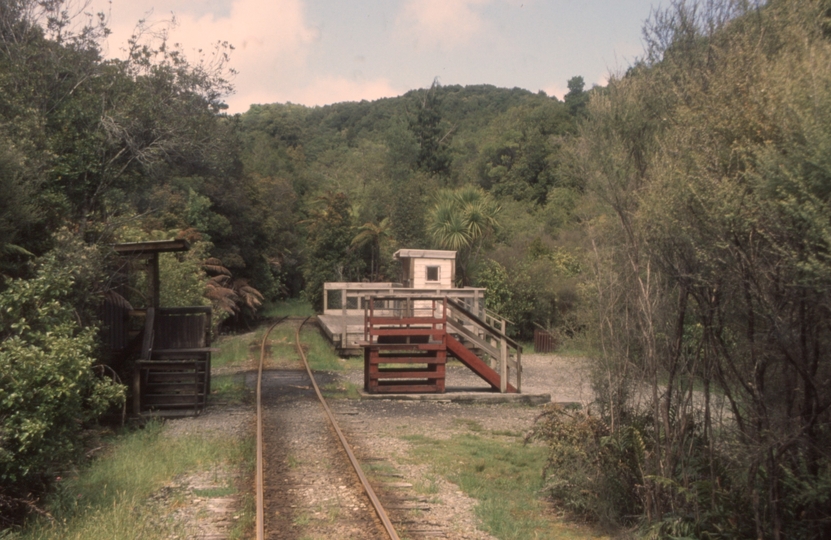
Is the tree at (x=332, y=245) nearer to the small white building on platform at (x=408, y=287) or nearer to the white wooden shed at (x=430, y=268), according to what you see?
the small white building on platform at (x=408, y=287)

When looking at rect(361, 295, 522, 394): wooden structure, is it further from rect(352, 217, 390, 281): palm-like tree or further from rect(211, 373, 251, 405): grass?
rect(352, 217, 390, 281): palm-like tree

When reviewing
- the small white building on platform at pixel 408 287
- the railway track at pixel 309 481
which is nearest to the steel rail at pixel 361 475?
the railway track at pixel 309 481

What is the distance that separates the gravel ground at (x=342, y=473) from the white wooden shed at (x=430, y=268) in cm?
1152

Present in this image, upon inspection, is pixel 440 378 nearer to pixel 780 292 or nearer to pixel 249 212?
pixel 780 292

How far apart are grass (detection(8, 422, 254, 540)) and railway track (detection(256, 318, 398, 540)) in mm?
350

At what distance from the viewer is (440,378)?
14.4 meters

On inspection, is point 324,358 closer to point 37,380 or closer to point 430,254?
point 430,254

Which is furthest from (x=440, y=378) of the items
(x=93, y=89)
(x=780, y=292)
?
(x=780, y=292)

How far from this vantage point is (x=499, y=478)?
866cm

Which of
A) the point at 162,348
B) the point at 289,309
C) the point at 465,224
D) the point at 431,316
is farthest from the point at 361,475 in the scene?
the point at 289,309

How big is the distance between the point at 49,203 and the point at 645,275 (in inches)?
344

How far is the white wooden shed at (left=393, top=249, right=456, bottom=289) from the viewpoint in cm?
2602

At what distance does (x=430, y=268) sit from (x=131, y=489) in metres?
18.8

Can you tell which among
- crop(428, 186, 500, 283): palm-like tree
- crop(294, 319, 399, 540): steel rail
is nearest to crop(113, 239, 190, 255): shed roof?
crop(294, 319, 399, 540): steel rail
